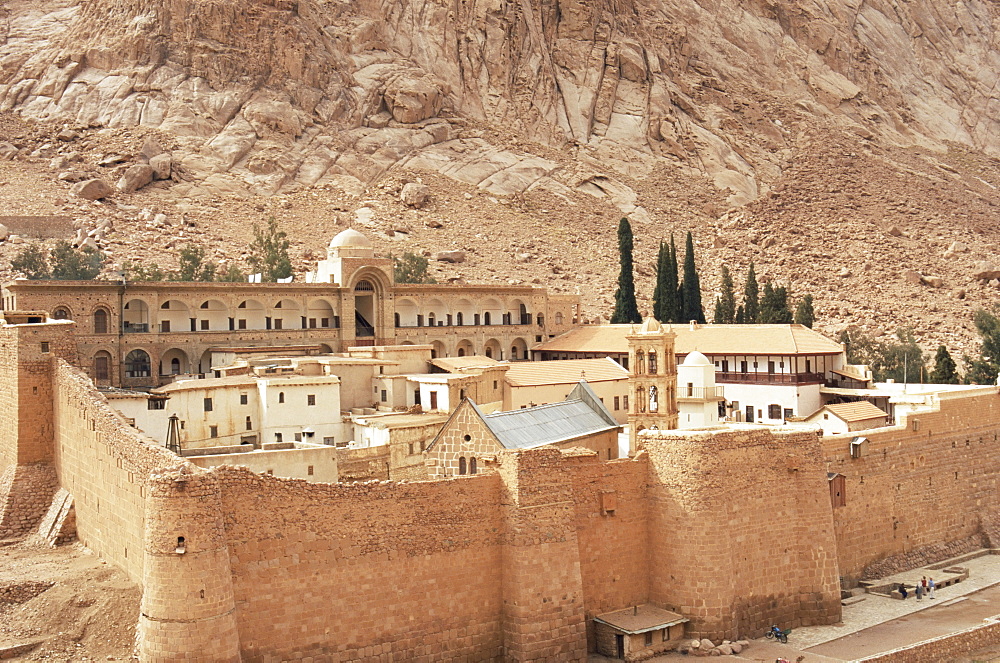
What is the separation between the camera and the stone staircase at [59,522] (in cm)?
2338

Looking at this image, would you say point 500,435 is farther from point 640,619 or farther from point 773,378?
point 773,378

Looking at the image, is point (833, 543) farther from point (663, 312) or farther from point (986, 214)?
point (986, 214)

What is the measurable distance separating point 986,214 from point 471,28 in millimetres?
41088

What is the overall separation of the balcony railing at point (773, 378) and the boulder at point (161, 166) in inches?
1674

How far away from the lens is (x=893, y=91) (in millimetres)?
101250

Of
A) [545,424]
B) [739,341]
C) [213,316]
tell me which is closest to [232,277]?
[213,316]

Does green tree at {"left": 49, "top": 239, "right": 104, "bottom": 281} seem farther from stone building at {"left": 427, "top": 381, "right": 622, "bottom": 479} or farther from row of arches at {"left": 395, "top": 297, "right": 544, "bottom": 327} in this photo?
stone building at {"left": 427, "top": 381, "right": 622, "bottom": 479}

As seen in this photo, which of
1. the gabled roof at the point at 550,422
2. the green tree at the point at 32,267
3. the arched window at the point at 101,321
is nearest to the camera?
the gabled roof at the point at 550,422

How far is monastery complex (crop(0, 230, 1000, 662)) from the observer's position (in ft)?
60.1

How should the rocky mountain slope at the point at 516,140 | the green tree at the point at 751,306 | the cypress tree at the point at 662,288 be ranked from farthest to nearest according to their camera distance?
1. the rocky mountain slope at the point at 516,140
2. the green tree at the point at 751,306
3. the cypress tree at the point at 662,288

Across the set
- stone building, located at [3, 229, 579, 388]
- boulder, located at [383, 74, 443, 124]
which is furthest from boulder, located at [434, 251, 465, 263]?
stone building, located at [3, 229, 579, 388]

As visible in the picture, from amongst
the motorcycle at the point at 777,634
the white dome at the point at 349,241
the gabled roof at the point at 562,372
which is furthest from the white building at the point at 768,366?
the motorcycle at the point at 777,634

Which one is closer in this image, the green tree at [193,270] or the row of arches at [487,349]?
the row of arches at [487,349]

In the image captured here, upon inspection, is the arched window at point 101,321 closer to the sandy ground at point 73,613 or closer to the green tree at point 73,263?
the green tree at point 73,263
